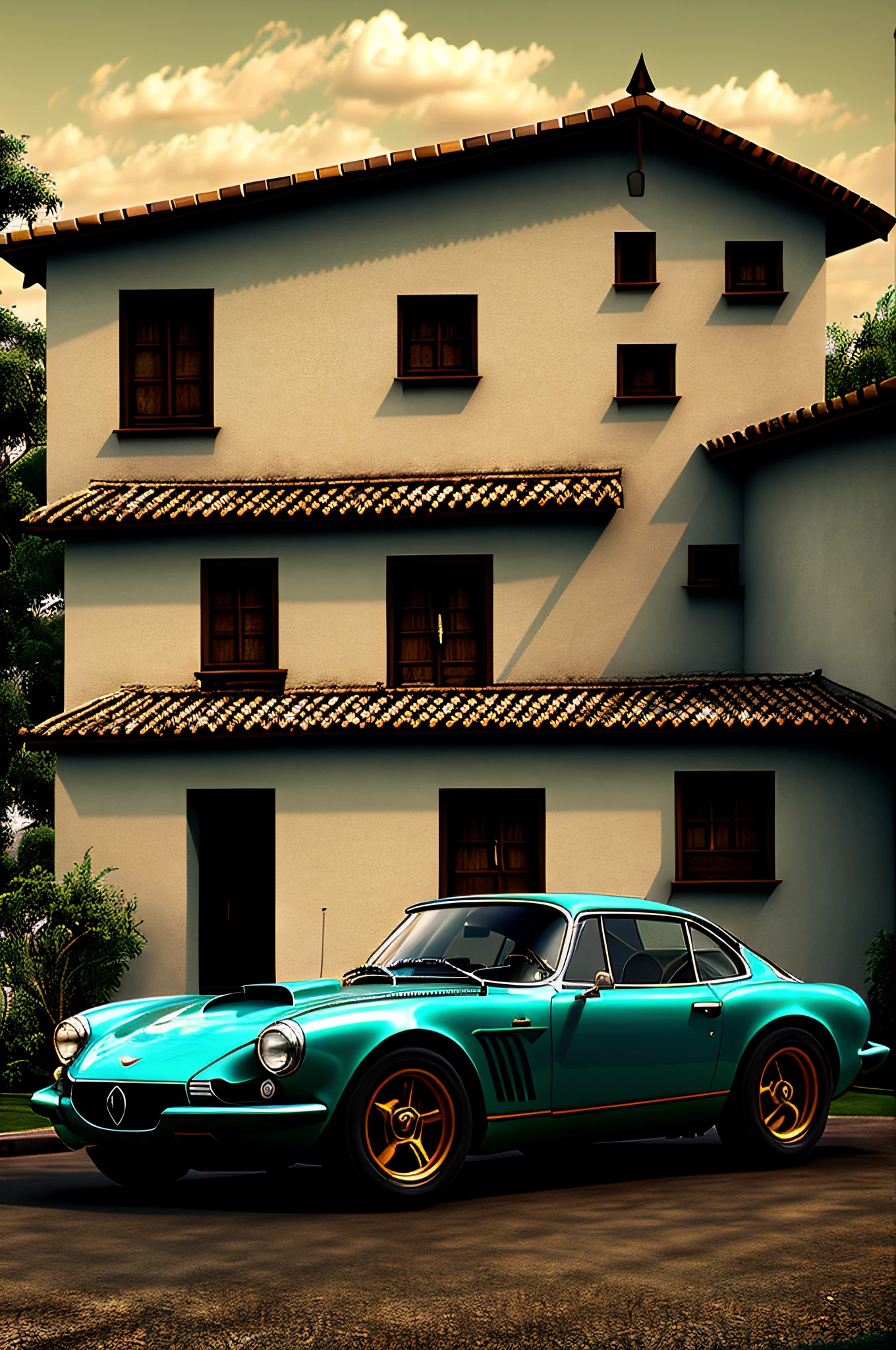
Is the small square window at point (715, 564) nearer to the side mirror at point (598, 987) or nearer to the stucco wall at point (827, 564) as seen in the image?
the stucco wall at point (827, 564)

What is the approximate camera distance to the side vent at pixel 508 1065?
764 centimetres

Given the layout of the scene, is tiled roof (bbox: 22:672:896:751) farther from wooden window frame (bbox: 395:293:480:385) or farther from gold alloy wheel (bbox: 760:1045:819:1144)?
gold alloy wheel (bbox: 760:1045:819:1144)

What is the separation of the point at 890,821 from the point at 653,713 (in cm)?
320

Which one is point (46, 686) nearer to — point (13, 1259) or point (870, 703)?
point (870, 703)

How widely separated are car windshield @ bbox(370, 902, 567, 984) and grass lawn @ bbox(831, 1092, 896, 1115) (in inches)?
209

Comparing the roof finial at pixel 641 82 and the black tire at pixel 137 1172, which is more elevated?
the roof finial at pixel 641 82

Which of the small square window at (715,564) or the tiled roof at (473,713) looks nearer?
the tiled roof at (473,713)

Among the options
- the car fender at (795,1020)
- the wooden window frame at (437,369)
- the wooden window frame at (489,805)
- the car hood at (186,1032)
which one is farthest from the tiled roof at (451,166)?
the car hood at (186,1032)

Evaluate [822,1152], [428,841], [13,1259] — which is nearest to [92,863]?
[428,841]

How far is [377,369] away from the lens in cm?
2044

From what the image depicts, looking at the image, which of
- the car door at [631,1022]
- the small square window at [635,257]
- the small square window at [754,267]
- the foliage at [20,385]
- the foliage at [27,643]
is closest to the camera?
the car door at [631,1022]

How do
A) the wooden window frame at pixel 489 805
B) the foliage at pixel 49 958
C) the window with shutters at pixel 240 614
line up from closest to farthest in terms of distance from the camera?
the foliage at pixel 49 958, the wooden window frame at pixel 489 805, the window with shutters at pixel 240 614

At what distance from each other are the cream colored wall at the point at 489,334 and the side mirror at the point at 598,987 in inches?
492

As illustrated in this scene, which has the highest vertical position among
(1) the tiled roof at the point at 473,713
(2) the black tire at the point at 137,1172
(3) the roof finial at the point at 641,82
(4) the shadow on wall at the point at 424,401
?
(3) the roof finial at the point at 641,82
